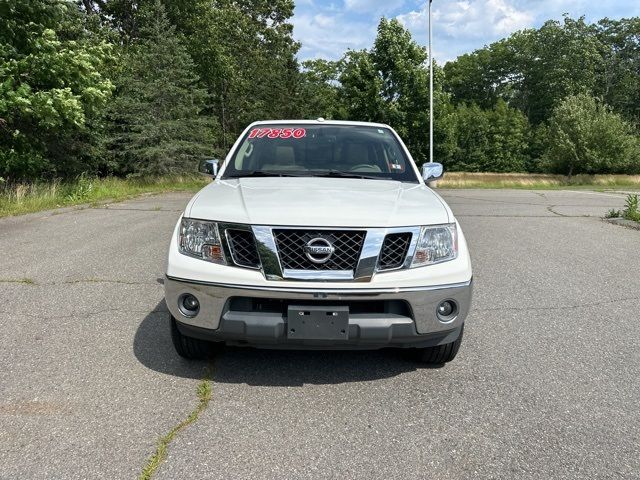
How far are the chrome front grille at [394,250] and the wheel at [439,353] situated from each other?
0.72 metres

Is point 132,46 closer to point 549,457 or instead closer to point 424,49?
point 424,49

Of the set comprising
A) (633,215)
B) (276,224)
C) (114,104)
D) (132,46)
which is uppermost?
(132,46)

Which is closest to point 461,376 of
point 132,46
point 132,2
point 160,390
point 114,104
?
point 160,390

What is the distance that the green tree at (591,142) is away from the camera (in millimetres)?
42250

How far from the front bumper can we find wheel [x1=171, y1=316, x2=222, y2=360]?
0.25m

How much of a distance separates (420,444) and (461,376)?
35.2 inches

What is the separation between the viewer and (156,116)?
856 inches

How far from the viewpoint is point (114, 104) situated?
20844mm

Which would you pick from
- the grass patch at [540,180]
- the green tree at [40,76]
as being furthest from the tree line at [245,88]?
the grass patch at [540,180]

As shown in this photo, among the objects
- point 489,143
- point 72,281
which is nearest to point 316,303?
point 72,281

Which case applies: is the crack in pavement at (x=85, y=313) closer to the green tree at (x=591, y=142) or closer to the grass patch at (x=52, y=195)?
the grass patch at (x=52, y=195)

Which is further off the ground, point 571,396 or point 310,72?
point 310,72

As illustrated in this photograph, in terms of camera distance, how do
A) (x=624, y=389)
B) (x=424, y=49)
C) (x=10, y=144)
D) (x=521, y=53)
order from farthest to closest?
(x=521, y=53), (x=424, y=49), (x=10, y=144), (x=624, y=389)

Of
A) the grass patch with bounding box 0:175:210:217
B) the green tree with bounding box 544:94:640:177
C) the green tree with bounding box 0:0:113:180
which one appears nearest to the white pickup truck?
the grass patch with bounding box 0:175:210:217
